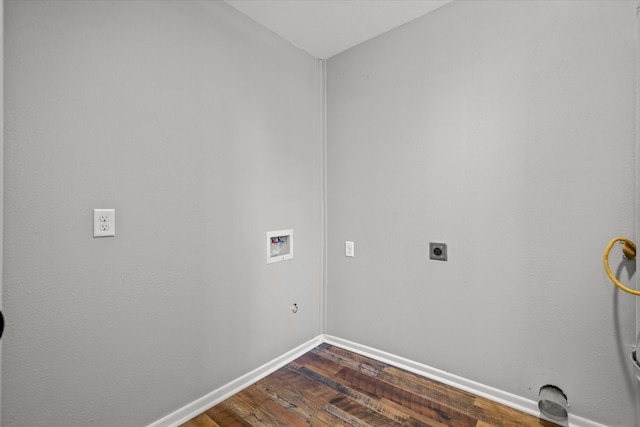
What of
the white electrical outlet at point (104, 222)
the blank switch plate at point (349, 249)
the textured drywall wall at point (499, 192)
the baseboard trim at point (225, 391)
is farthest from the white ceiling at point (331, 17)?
the baseboard trim at point (225, 391)

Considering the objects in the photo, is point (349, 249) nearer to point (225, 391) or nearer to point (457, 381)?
point (457, 381)

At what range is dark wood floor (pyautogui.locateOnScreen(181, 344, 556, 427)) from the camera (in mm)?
1550

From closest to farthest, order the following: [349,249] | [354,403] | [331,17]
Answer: [354,403], [331,17], [349,249]

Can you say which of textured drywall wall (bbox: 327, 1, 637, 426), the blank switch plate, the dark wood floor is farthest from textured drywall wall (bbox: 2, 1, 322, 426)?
textured drywall wall (bbox: 327, 1, 637, 426)

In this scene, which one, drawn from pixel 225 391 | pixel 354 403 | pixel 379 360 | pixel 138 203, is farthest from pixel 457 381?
pixel 138 203

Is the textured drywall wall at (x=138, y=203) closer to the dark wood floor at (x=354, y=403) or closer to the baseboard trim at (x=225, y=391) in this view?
the baseboard trim at (x=225, y=391)

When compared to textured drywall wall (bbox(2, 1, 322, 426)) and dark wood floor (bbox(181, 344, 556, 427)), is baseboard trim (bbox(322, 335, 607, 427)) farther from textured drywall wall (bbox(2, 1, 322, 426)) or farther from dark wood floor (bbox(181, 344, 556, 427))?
textured drywall wall (bbox(2, 1, 322, 426))

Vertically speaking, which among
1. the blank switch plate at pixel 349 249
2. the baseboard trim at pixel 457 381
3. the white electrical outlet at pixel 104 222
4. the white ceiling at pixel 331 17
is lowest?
the baseboard trim at pixel 457 381

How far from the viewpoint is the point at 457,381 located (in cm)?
184

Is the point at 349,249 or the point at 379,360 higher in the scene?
the point at 349,249

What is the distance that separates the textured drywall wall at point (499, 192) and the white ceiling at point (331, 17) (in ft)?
0.32

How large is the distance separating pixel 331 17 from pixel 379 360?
233 centimetres

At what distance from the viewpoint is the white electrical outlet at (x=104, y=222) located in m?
1.29

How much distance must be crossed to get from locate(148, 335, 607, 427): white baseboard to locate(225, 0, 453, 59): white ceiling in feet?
7.35
